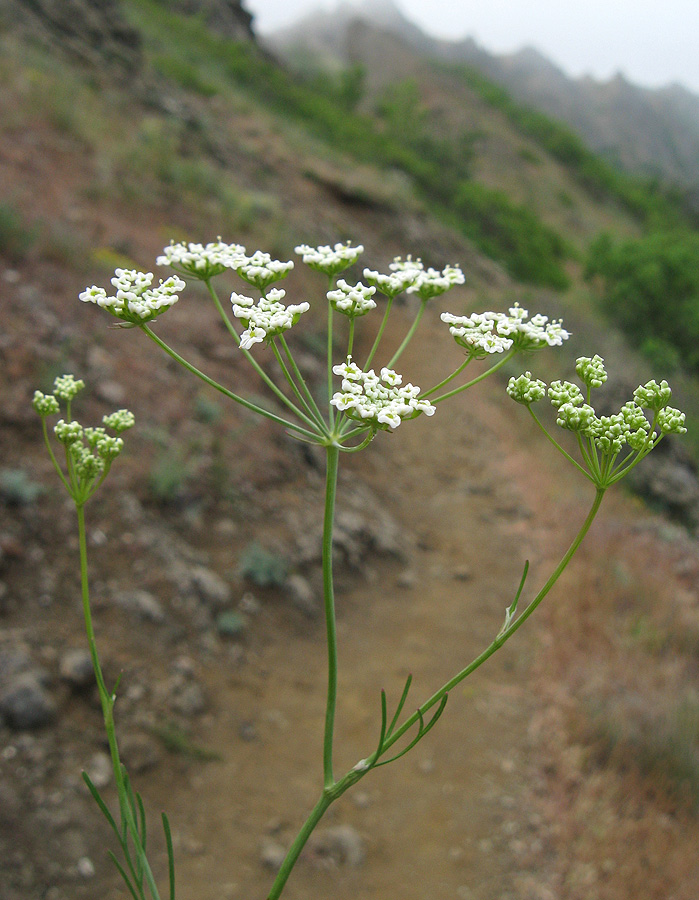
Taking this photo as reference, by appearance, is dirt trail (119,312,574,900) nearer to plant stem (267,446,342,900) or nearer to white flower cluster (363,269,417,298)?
plant stem (267,446,342,900)

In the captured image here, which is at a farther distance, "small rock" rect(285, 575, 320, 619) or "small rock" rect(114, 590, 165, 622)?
"small rock" rect(285, 575, 320, 619)

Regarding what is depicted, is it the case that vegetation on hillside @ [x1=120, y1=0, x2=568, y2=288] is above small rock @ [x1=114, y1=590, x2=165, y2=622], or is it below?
above

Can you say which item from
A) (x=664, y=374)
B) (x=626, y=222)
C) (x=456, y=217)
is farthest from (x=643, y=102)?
(x=664, y=374)

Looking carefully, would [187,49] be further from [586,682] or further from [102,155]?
[586,682]

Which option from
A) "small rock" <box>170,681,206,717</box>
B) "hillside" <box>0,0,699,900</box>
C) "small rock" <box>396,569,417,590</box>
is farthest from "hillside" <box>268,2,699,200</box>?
"small rock" <box>170,681,206,717</box>

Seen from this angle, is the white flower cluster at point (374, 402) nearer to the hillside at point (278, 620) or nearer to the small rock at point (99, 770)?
the hillside at point (278, 620)

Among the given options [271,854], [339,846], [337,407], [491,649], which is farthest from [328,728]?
[339,846]

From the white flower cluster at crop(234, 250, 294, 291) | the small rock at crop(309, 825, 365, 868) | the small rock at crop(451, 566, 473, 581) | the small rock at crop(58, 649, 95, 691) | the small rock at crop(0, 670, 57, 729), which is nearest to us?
the white flower cluster at crop(234, 250, 294, 291)
